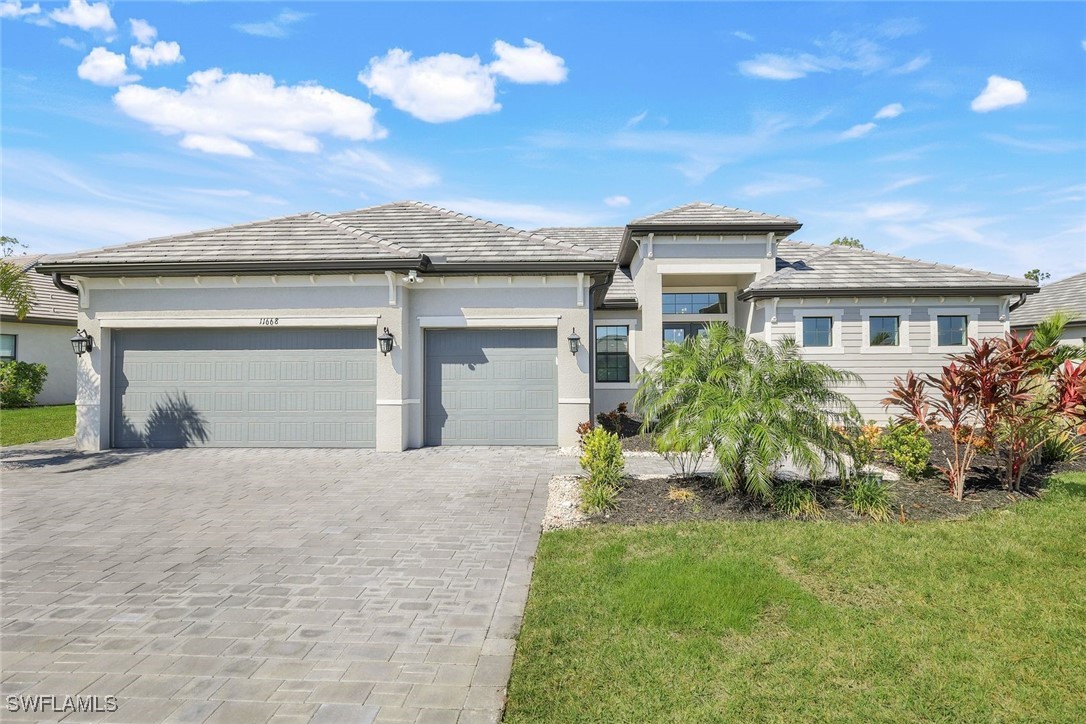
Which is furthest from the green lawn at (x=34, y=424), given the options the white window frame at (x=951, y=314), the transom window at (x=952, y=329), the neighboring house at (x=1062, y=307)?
the neighboring house at (x=1062, y=307)

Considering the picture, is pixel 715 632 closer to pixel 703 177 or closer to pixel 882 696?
pixel 882 696

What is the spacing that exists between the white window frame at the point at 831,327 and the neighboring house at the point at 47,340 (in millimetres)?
25453

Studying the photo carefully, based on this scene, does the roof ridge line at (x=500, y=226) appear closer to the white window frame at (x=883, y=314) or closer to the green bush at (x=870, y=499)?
the green bush at (x=870, y=499)

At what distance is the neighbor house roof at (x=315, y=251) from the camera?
10.8 m

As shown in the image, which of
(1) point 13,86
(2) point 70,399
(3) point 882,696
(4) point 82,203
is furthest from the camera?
(2) point 70,399

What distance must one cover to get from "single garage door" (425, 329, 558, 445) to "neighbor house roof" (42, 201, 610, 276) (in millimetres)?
1656

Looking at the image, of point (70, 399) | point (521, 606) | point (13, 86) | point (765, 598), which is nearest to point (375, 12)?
point (13, 86)

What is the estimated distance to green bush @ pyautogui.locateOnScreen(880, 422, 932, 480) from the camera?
7.80 meters

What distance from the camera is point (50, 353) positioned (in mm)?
20344

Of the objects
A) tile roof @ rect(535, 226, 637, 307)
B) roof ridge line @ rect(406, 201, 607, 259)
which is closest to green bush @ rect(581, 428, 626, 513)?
roof ridge line @ rect(406, 201, 607, 259)

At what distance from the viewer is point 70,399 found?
2116 centimetres

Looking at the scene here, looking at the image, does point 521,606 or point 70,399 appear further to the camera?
point 70,399

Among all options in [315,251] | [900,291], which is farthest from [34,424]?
[900,291]

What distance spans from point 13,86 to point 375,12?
240 inches
